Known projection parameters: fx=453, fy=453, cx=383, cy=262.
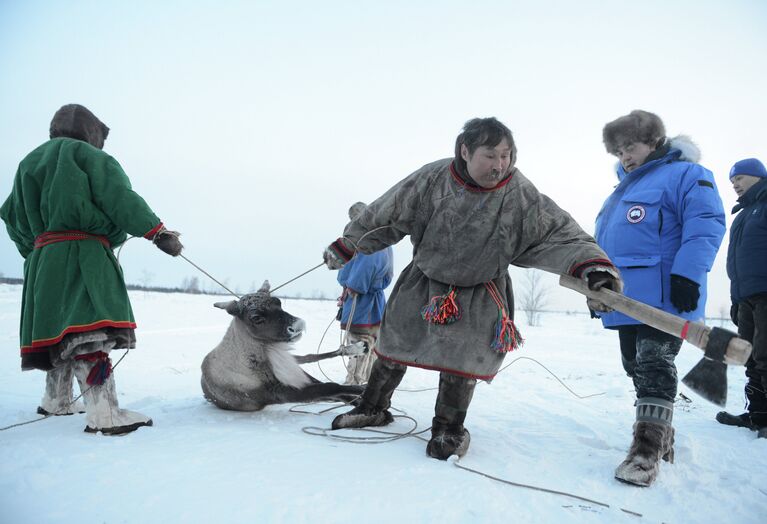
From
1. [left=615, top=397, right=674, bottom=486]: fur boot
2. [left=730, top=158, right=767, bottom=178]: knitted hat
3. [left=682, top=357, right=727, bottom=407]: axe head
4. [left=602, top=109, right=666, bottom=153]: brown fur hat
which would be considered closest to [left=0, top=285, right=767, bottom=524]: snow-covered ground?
[left=615, top=397, right=674, bottom=486]: fur boot

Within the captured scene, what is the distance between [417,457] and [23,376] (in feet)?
13.9

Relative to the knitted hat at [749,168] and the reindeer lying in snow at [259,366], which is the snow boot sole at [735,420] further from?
the reindeer lying in snow at [259,366]

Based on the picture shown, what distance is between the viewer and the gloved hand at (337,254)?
10.8 ft

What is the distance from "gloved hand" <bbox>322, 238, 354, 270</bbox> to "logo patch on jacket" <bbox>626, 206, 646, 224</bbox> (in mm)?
1897

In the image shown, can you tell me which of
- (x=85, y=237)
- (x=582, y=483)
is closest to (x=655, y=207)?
(x=582, y=483)

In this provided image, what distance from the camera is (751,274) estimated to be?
11.7 feet

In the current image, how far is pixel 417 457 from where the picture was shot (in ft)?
8.23

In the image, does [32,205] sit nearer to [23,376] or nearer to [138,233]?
[138,233]

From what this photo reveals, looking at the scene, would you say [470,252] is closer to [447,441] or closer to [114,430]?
[447,441]

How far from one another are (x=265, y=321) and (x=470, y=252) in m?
1.65

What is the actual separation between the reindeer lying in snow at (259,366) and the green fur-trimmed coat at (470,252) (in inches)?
31.1

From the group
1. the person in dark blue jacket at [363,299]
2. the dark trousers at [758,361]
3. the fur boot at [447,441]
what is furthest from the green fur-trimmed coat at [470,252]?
the person in dark blue jacket at [363,299]

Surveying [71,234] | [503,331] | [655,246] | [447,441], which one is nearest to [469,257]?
[503,331]

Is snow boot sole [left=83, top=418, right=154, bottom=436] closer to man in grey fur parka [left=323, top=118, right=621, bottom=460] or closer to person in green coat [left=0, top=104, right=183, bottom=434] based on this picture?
person in green coat [left=0, top=104, right=183, bottom=434]
